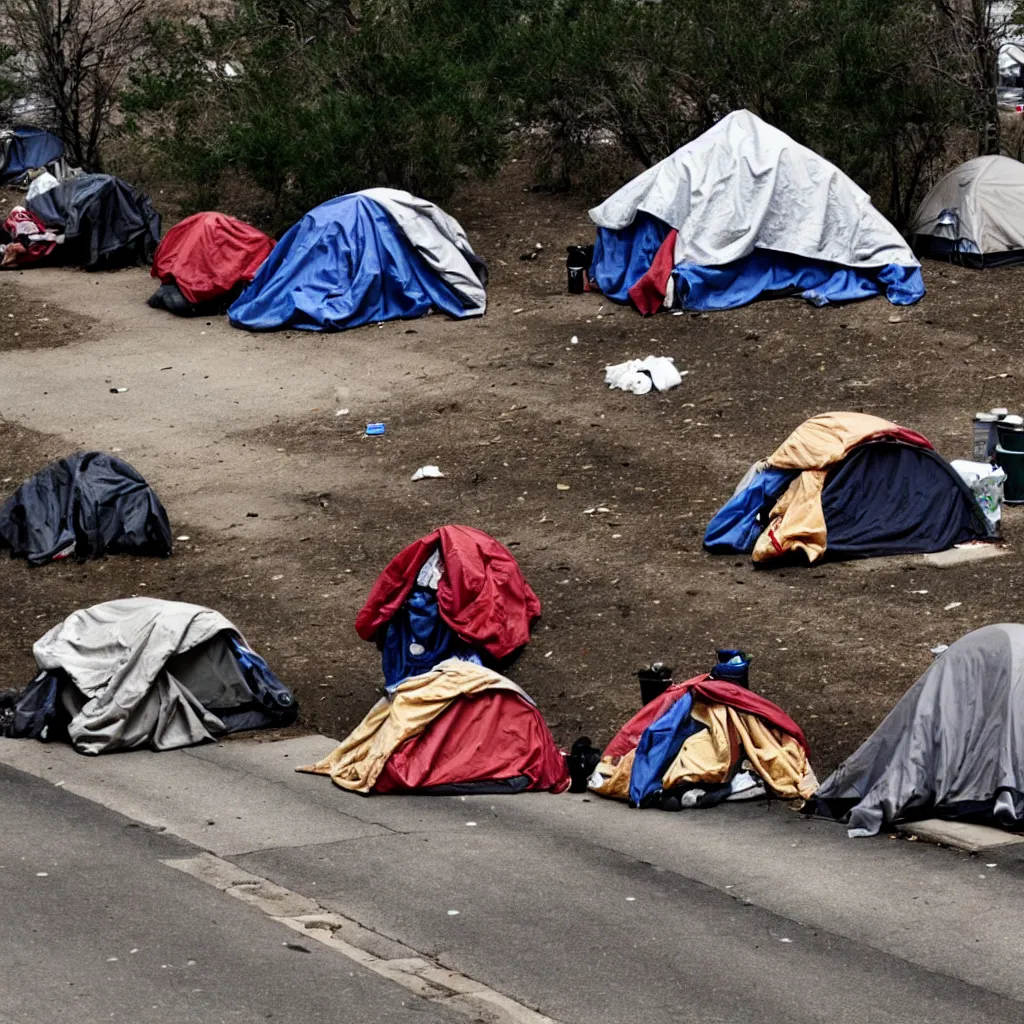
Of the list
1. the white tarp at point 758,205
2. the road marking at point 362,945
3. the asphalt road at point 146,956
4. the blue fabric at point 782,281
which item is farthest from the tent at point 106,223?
the road marking at point 362,945

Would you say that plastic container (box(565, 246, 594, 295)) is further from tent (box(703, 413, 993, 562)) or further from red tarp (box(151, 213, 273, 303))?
tent (box(703, 413, 993, 562))

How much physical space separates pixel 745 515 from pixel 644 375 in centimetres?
429

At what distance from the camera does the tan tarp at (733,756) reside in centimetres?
1008

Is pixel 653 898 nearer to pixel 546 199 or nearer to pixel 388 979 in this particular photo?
pixel 388 979

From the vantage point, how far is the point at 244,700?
466 inches

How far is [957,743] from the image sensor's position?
9477 millimetres

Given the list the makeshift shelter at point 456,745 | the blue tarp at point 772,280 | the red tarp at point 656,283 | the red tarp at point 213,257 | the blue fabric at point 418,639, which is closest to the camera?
the makeshift shelter at point 456,745

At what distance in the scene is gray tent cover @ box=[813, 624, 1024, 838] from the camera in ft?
30.5

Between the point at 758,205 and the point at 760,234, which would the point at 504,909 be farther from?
the point at 758,205

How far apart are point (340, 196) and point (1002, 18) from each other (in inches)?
326

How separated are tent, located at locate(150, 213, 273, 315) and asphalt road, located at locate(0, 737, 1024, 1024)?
11.6m

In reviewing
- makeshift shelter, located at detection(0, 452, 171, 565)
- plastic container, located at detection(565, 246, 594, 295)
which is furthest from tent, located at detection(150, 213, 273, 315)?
makeshift shelter, located at detection(0, 452, 171, 565)

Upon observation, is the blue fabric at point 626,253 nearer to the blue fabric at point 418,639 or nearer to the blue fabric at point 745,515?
the blue fabric at point 745,515

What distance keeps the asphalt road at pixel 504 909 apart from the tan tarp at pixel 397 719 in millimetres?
190
